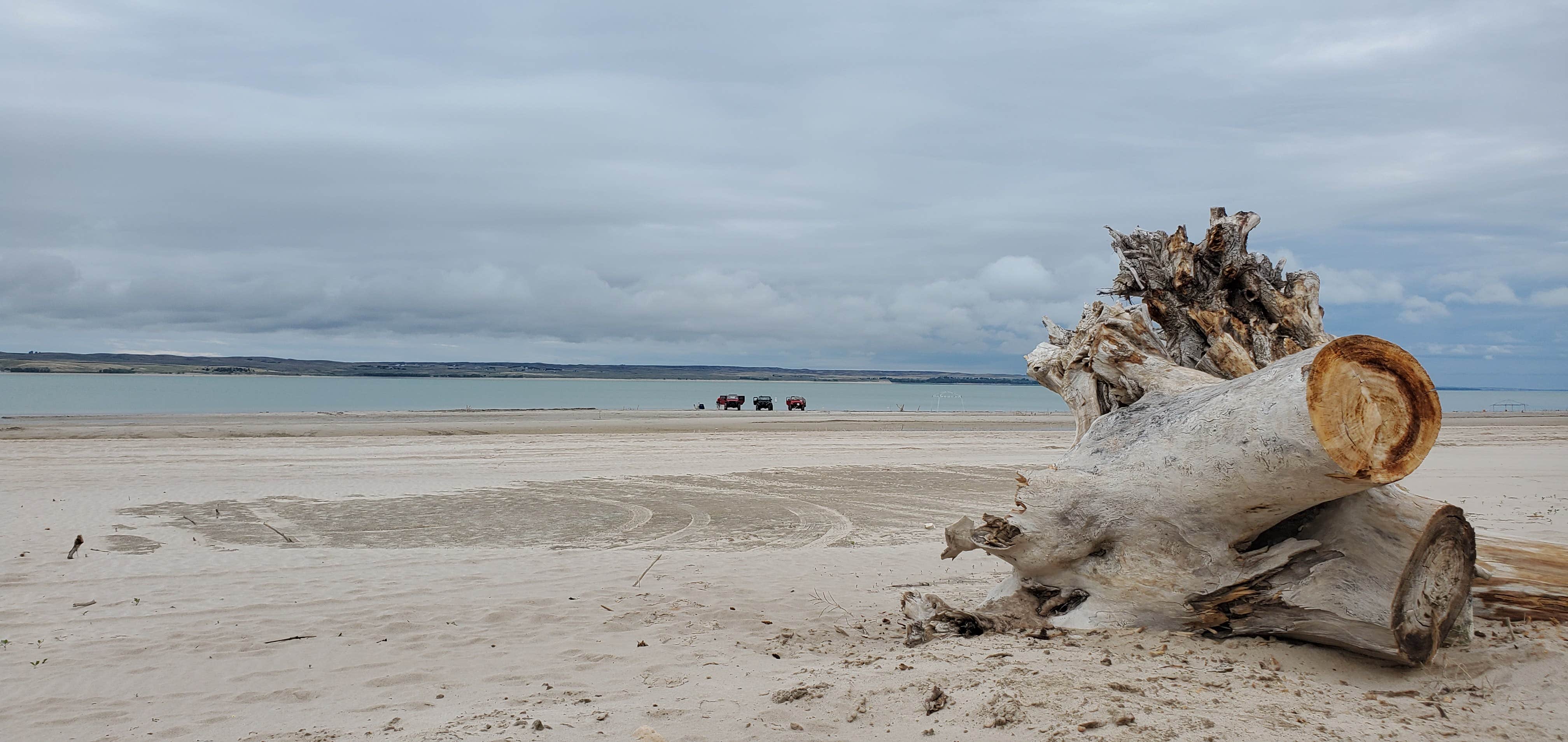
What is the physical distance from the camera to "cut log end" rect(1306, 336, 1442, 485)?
4.12m

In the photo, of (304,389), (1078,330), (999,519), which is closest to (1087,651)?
(999,519)

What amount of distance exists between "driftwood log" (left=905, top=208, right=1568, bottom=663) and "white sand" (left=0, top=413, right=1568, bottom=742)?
27 cm

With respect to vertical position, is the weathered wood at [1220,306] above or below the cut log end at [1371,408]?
above

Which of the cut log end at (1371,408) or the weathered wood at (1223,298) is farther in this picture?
the weathered wood at (1223,298)

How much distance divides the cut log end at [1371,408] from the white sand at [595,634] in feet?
3.56

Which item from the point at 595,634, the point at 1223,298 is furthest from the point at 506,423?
the point at 1223,298

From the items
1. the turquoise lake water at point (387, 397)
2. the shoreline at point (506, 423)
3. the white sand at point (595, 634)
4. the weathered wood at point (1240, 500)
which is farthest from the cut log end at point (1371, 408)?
the turquoise lake water at point (387, 397)

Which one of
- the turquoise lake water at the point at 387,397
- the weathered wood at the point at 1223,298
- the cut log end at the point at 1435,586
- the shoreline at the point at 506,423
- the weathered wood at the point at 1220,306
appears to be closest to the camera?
the cut log end at the point at 1435,586

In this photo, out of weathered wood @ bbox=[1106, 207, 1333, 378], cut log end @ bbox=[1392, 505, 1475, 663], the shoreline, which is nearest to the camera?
cut log end @ bbox=[1392, 505, 1475, 663]

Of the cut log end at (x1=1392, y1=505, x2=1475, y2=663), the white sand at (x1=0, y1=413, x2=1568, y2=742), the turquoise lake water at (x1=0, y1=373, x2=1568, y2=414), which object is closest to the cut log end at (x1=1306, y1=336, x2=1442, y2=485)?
the cut log end at (x1=1392, y1=505, x2=1475, y2=663)

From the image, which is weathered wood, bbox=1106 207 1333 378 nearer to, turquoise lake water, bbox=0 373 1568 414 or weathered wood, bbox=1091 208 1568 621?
weathered wood, bbox=1091 208 1568 621

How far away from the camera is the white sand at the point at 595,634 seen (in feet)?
13.8

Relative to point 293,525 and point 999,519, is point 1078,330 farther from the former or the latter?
point 293,525

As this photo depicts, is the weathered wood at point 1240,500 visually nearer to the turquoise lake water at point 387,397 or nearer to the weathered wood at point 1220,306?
the weathered wood at point 1220,306
